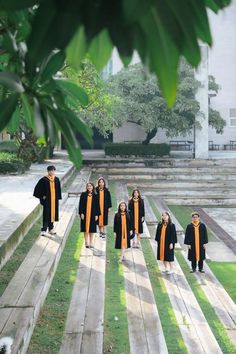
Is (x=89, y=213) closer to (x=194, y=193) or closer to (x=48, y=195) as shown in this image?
(x=48, y=195)

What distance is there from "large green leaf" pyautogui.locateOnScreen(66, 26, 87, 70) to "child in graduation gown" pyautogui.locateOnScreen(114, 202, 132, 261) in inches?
325

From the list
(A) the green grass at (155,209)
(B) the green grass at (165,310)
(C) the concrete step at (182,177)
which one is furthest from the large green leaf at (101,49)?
(C) the concrete step at (182,177)

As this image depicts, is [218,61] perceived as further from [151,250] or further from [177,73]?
[177,73]

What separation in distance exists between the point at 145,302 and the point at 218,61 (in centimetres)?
2920

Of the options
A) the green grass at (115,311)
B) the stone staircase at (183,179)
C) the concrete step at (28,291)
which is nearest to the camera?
the concrete step at (28,291)

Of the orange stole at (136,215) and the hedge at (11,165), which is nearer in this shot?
the orange stole at (136,215)

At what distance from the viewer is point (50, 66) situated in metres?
1.58

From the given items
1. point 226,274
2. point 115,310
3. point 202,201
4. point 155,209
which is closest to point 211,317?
point 115,310

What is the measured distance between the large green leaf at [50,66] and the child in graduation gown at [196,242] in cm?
800

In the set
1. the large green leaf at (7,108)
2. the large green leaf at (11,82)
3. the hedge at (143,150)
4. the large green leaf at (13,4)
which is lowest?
the hedge at (143,150)

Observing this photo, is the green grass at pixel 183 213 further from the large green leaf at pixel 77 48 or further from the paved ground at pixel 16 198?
the large green leaf at pixel 77 48

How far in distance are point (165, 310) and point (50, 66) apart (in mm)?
5968

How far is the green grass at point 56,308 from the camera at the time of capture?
Answer: 534 cm

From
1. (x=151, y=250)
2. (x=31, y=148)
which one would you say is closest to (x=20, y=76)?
(x=151, y=250)
